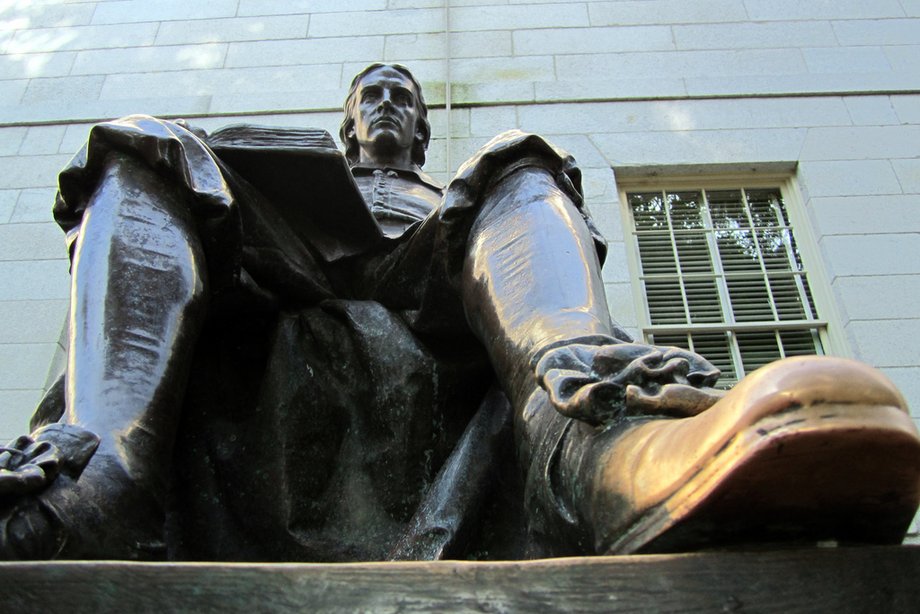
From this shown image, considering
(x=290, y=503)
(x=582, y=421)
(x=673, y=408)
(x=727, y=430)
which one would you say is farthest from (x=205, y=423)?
(x=727, y=430)

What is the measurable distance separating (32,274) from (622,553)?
447 centimetres

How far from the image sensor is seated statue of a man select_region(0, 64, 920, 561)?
1016 mm

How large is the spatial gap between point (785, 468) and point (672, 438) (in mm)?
149

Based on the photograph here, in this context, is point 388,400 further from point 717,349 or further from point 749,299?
point 749,299

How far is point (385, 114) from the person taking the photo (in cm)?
331

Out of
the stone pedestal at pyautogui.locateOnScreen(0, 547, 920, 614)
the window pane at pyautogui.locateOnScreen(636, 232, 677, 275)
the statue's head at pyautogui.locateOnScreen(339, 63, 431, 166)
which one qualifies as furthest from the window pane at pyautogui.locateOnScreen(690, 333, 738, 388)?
the stone pedestal at pyautogui.locateOnScreen(0, 547, 920, 614)

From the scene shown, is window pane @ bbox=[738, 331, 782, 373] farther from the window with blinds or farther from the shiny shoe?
the shiny shoe

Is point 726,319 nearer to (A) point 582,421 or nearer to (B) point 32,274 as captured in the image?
(B) point 32,274

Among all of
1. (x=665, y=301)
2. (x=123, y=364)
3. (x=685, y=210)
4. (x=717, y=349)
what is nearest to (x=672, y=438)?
(x=123, y=364)

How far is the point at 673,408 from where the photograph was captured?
1.21m

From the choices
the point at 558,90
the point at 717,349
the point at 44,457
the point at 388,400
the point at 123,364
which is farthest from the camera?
the point at 558,90

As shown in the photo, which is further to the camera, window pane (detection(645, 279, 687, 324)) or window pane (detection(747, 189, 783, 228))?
window pane (detection(747, 189, 783, 228))

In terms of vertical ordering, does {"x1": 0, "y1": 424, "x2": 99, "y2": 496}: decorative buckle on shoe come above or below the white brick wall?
below

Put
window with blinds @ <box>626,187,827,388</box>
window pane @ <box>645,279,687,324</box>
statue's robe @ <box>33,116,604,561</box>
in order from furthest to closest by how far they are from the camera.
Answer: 1. window pane @ <box>645,279,687,324</box>
2. window with blinds @ <box>626,187,827,388</box>
3. statue's robe @ <box>33,116,604,561</box>
